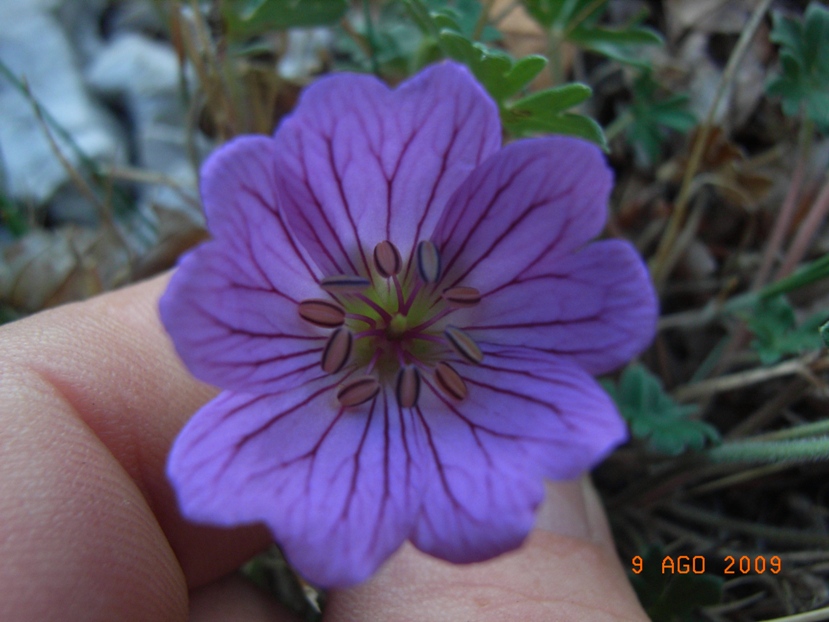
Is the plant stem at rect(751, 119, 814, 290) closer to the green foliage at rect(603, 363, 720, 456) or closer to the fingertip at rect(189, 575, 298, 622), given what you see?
the green foliage at rect(603, 363, 720, 456)

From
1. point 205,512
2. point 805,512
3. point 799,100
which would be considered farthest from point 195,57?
point 805,512

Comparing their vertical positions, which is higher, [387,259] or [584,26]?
A: [584,26]

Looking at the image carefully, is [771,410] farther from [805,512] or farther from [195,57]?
[195,57]

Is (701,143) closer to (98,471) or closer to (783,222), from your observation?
(783,222)

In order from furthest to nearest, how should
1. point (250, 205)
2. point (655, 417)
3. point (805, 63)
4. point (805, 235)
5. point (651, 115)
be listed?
point (651, 115), point (805, 235), point (805, 63), point (655, 417), point (250, 205)

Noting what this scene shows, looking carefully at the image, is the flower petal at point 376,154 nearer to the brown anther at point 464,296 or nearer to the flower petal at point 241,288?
the flower petal at point 241,288

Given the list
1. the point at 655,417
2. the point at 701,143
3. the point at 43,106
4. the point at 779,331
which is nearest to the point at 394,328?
the point at 655,417

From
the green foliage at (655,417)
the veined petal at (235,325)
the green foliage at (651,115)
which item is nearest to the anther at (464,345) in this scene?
the veined petal at (235,325)
